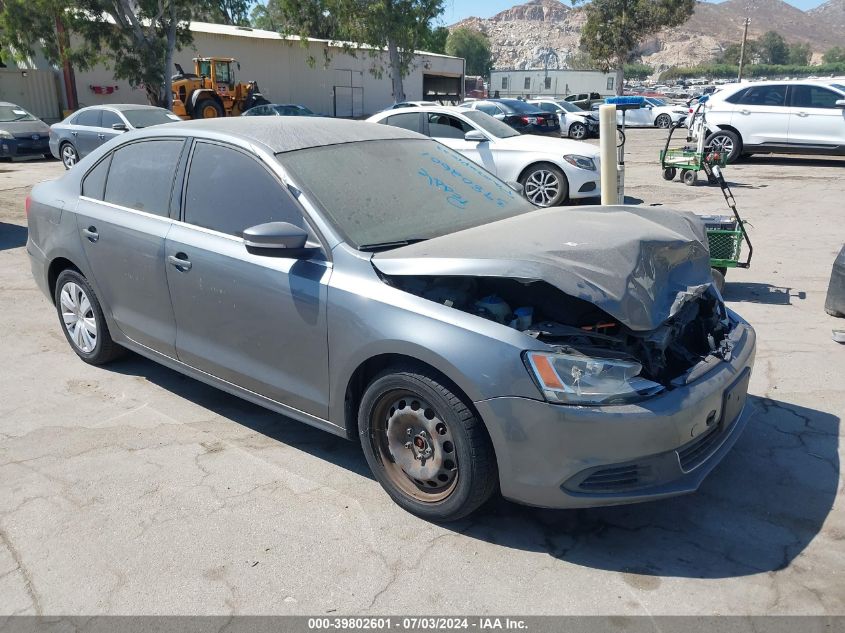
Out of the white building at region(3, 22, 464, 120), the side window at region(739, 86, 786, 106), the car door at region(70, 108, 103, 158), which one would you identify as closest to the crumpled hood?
the side window at region(739, 86, 786, 106)

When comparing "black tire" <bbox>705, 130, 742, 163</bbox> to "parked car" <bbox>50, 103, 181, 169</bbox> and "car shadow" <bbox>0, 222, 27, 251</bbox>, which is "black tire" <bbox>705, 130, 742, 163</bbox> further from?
"car shadow" <bbox>0, 222, 27, 251</bbox>

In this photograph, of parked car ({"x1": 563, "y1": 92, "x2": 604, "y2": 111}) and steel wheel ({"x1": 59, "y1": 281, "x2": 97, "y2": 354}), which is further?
parked car ({"x1": 563, "y1": 92, "x2": 604, "y2": 111})

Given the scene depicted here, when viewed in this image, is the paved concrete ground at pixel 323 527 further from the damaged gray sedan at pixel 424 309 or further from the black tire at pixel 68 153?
the black tire at pixel 68 153

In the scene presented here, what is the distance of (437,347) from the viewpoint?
9.80 feet

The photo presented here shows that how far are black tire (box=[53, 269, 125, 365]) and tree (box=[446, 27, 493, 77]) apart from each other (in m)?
112

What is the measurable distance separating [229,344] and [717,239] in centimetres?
415

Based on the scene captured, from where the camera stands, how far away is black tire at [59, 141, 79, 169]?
16.2 metres

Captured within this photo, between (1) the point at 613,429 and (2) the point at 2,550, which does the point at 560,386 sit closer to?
(1) the point at 613,429

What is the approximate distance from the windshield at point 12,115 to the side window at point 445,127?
13433 mm

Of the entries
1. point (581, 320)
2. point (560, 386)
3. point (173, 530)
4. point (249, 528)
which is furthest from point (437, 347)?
point (173, 530)

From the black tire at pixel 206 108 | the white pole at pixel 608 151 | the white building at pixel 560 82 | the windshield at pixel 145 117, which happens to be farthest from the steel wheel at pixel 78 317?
the white building at pixel 560 82

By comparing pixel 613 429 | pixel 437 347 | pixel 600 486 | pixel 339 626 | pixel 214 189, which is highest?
pixel 214 189

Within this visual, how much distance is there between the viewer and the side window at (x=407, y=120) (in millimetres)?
11305

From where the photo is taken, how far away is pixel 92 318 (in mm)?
4934
